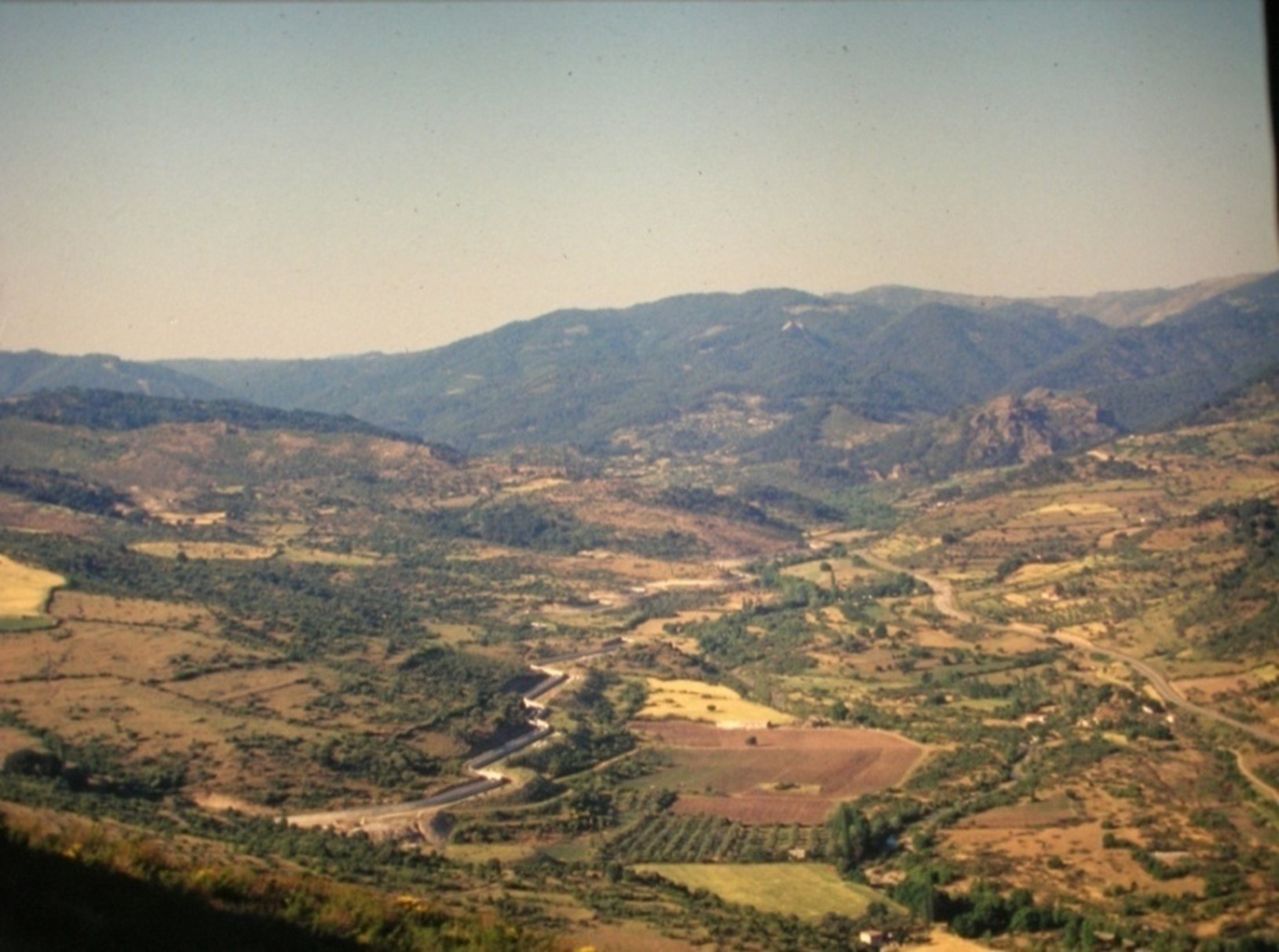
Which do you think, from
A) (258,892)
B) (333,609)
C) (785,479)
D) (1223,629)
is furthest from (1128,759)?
(785,479)

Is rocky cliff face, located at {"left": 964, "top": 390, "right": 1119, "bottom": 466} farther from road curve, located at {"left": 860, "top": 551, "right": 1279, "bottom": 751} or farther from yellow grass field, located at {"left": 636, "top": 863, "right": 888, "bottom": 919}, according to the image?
yellow grass field, located at {"left": 636, "top": 863, "right": 888, "bottom": 919}

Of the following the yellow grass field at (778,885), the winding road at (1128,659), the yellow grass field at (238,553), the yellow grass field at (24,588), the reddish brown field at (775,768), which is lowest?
the reddish brown field at (775,768)

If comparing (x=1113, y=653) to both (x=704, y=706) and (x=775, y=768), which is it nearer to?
(x=704, y=706)

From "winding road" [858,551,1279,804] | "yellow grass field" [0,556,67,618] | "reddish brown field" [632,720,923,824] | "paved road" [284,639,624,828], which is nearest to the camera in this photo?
"paved road" [284,639,624,828]

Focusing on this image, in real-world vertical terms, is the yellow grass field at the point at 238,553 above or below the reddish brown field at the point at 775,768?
above

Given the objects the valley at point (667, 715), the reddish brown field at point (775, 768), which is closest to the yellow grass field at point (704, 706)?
the valley at point (667, 715)

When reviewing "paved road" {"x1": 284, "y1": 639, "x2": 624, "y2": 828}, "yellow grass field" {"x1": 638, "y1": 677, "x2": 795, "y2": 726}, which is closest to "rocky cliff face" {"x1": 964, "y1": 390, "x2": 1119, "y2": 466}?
"yellow grass field" {"x1": 638, "y1": 677, "x2": 795, "y2": 726}

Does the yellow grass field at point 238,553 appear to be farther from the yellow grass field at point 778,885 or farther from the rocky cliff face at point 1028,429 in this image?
the rocky cliff face at point 1028,429
